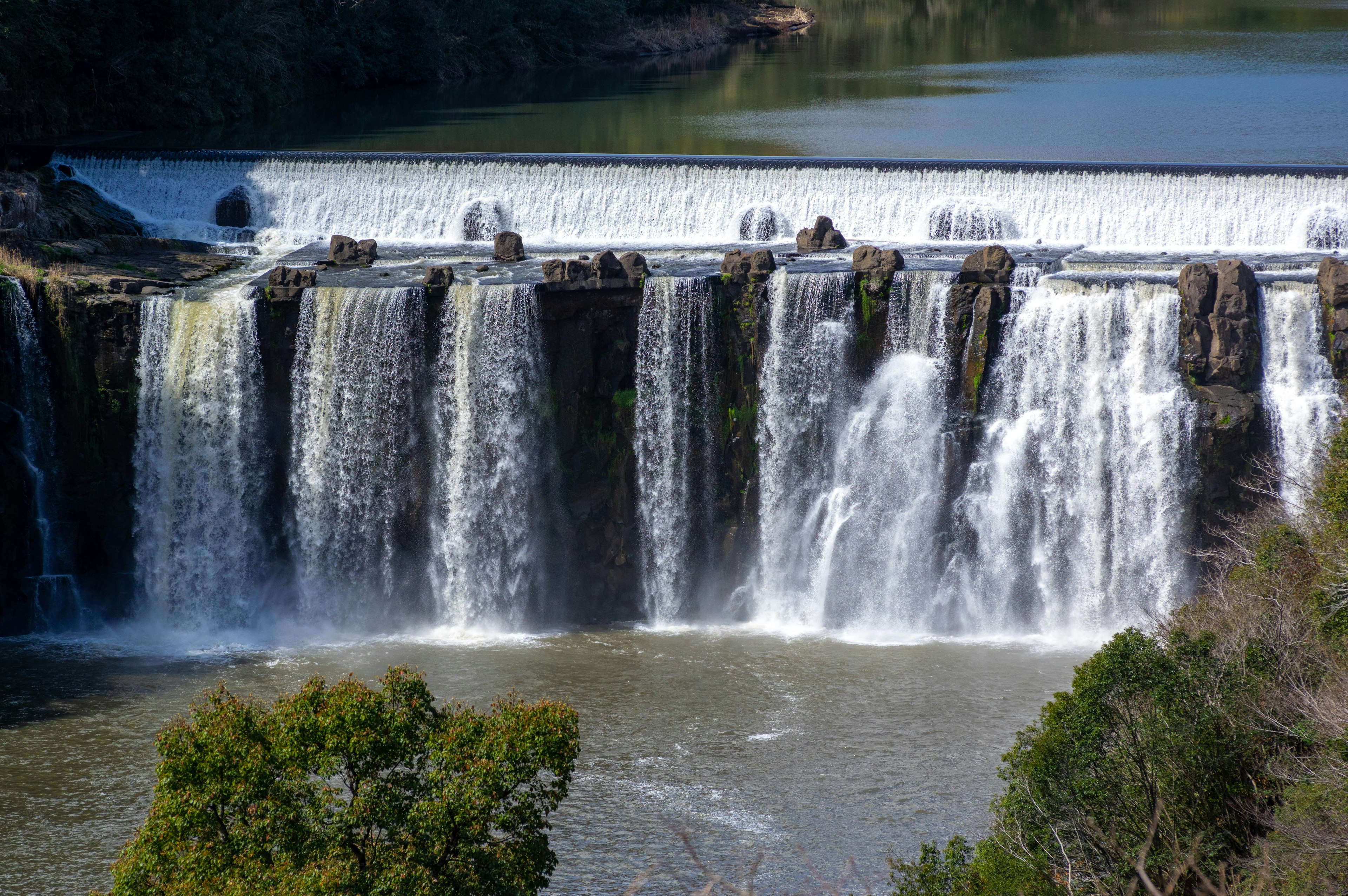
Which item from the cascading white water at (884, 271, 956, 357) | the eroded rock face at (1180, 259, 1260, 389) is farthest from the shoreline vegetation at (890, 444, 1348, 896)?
the cascading white water at (884, 271, 956, 357)

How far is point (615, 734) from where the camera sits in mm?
25625

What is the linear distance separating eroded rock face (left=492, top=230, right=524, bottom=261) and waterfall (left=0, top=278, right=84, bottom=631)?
1165 cm

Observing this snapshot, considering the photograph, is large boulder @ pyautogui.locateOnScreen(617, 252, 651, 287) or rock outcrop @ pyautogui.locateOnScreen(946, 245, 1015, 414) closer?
rock outcrop @ pyautogui.locateOnScreen(946, 245, 1015, 414)

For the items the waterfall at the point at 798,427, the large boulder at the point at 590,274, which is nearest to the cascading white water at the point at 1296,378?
the waterfall at the point at 798,427

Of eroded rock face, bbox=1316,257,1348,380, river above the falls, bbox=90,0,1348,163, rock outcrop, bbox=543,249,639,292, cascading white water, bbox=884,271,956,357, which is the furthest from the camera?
river above the falls, bbox=90,0,1348,163

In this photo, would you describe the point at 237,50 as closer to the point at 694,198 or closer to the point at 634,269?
the point at 694,198

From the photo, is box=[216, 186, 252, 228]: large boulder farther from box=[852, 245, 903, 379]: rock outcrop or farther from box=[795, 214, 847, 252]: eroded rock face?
box=[852, 245, 903, 379]: rock outcrop

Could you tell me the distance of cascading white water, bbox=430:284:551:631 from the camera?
33.0m

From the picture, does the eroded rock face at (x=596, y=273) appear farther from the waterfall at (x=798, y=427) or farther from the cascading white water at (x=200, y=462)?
the cascading white water at (x=200, y=462)

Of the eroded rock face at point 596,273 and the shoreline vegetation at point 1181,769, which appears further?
the eroded rock face at point 596,273

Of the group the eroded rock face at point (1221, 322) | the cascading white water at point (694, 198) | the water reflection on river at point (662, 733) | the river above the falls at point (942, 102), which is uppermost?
the river above the falls at point (942, 102)

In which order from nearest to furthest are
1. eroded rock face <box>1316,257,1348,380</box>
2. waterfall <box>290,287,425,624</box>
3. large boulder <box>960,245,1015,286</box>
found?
eroded rock face <box>1316,257,1348,380</box> < large boulder <box>960,245,1015,286</box> < waterfall <box>290,287,425,624</box>

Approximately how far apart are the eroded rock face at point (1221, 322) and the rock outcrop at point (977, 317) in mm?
3888

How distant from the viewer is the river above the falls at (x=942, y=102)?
1906 inches
